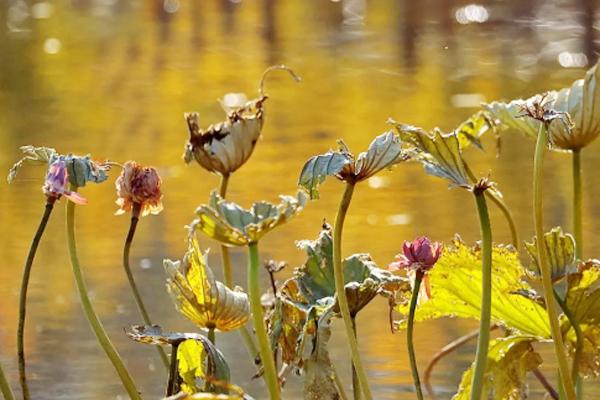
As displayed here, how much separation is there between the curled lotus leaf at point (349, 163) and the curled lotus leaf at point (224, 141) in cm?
6

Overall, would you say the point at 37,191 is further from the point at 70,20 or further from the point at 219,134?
the point at 70,20

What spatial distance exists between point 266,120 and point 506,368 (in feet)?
10.3

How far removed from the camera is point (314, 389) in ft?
2.54

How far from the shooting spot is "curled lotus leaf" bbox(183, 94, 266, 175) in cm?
81

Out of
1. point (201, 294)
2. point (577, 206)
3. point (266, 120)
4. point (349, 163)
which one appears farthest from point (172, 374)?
point (266, 120)

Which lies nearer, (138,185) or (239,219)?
(239,219)

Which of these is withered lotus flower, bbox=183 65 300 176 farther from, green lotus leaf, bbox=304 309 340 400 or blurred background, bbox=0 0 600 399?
blurred background, bbox=0 0 600 399

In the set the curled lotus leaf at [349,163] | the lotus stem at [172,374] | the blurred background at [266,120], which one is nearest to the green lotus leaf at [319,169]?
the curled lotus leaf at [349,163]

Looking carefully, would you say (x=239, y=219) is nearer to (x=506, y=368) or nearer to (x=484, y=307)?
(x=484, y=307)

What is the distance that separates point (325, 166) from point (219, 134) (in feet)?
0.28

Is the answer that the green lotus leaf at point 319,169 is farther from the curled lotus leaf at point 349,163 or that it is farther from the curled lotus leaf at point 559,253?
the curled lotus leaf at point 559,253

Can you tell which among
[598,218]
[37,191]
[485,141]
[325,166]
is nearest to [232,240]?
[325,166]

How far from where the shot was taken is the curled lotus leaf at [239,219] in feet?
2.24

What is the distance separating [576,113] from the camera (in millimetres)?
880
